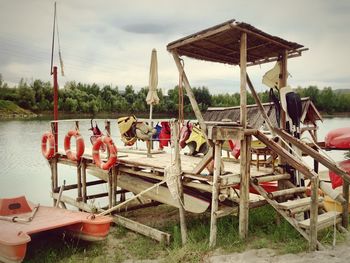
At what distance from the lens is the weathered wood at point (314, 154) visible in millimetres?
6355

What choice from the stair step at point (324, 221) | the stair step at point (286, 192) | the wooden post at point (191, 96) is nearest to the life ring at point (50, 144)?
the wooden post at point (191, 96)

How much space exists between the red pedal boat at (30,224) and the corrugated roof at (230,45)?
3.80m

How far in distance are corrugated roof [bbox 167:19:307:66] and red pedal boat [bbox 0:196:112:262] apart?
3.80 metres

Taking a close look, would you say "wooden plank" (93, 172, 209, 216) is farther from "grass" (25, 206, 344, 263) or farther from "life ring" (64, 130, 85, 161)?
"life ring" (64, 130, 85, 161)

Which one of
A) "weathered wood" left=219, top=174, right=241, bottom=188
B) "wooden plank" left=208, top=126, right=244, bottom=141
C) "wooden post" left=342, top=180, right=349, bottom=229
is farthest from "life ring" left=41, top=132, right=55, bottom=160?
"wooden post" left=342, top=180, right=349, bottom=229

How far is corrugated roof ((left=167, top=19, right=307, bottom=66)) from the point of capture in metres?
5.90

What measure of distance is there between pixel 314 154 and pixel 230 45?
2492mm

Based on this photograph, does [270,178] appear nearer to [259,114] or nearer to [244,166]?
[244,166]

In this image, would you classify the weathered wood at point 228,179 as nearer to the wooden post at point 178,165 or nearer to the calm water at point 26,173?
the wooden post at point 178,165

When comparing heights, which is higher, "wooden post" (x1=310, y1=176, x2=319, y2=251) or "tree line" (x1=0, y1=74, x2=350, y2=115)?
"tree line" (x1=0, y1=74, x2=350, y2=115)

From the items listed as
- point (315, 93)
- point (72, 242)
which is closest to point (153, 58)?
point (72, 242)

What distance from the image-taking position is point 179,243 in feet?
22.9

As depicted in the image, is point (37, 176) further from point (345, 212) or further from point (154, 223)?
point (345, 212)

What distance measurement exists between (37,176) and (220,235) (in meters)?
13.7
